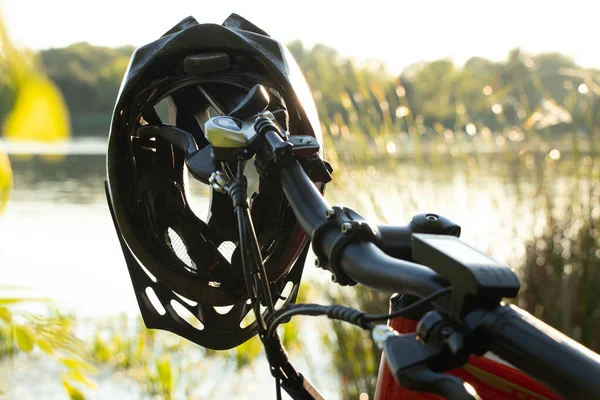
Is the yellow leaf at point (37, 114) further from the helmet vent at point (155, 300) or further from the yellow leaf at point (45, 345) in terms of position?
the yellow leaf at point (45, 345)

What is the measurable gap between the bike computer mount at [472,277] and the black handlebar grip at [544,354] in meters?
0.02

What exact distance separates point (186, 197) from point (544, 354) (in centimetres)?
79

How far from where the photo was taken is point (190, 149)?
3.36 feet

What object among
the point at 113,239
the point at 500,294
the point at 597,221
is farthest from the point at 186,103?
the point at 113,239

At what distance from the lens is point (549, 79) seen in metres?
4.32

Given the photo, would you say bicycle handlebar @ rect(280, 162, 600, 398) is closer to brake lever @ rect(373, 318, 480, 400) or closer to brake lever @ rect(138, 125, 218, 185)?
brake lever @ rect(373, 318, 480, 400)

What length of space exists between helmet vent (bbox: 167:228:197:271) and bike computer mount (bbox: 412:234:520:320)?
2.08 ft

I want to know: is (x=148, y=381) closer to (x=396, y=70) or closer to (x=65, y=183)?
(x=396, y=70)

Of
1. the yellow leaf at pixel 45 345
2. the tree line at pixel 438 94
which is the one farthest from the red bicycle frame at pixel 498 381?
the tree line at pixel 438 94

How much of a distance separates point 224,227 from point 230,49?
28 centimetres

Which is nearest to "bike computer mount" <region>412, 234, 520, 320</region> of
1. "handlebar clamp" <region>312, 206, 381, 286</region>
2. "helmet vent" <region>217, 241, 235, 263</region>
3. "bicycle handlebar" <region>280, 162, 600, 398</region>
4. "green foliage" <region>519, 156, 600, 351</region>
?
"bicycle handlebar" <region>280, 162, 600, 398</region>

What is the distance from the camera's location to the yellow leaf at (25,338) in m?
1.34

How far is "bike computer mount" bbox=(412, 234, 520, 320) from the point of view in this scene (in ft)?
1.86

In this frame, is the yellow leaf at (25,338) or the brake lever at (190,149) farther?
the yellow leaf at (25,338)
